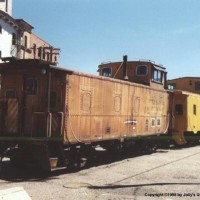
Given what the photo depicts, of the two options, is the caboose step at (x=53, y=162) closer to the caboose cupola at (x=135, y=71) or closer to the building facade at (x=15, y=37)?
the caboose cupola at (x=135, y=71)

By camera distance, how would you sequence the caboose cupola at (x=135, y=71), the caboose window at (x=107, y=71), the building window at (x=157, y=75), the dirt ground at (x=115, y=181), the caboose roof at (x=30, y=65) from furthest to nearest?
the caboose window at (x=107, y=71), the building window at (x=157, y=75), the caboose cupola at (x=135, y=71), the caboose roof at (x=30, y=65), the dirt ground at (x=115, y=181)

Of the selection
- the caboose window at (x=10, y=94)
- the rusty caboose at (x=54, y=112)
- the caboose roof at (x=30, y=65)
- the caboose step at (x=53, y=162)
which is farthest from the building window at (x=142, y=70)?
the caboose step at (x=53, y=162)

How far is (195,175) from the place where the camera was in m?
12.6

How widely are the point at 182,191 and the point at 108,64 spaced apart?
38.1 feet

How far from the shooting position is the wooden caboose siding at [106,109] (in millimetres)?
12617

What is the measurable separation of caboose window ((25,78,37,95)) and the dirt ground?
2.84 meters

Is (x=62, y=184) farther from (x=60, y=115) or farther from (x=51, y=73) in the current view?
(x=51, y=73)

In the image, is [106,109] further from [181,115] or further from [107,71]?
[181,115]

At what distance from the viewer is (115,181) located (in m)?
11.5

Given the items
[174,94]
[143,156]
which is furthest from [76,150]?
[174,94]

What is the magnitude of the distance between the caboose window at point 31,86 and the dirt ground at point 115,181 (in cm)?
284

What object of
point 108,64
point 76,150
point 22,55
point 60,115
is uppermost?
point 22,55

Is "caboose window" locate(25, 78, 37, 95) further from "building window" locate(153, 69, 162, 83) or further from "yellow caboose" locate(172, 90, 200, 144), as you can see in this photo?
"yellow caboose" locate(172, 90, 200, 144)

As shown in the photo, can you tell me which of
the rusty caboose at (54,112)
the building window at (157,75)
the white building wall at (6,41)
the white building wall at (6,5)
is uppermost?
the white building wall at (6,5)
